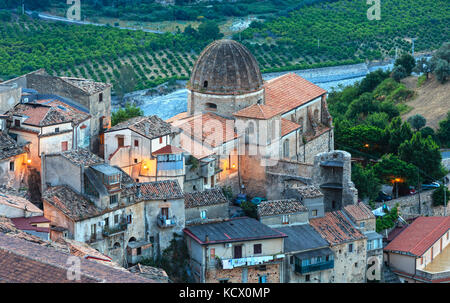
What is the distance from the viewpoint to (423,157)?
65.6 metres

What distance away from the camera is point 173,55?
365 ft

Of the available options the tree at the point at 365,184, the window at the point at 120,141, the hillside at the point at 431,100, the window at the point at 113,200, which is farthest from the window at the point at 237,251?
the hillside at the point at 431,100

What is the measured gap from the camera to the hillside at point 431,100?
8781 cm

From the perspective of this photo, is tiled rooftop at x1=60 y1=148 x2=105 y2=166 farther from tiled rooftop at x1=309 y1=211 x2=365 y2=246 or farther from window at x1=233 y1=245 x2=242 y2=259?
tiled rooftop at x1=309 y1=211 x2=365 y2=246

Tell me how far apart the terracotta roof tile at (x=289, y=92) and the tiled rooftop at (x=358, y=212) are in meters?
9.06

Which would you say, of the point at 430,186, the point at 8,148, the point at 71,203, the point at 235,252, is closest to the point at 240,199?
the point at 235,252

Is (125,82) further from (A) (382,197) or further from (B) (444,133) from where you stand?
(A) (382,197)

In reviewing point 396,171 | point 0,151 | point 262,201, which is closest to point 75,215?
point 0,151

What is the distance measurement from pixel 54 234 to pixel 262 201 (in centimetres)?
1555

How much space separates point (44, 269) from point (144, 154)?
2801 centimetres

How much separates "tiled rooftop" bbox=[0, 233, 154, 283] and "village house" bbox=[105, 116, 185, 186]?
989 inches

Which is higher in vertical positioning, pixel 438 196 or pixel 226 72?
pixel 226 72

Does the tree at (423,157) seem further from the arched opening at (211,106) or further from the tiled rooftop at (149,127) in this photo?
the tiled rooftop at (149,127)

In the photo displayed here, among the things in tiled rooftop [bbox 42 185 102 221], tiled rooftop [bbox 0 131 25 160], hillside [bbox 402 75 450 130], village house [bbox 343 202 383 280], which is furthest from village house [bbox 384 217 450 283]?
hillside [bbox 402 75 450 130]
